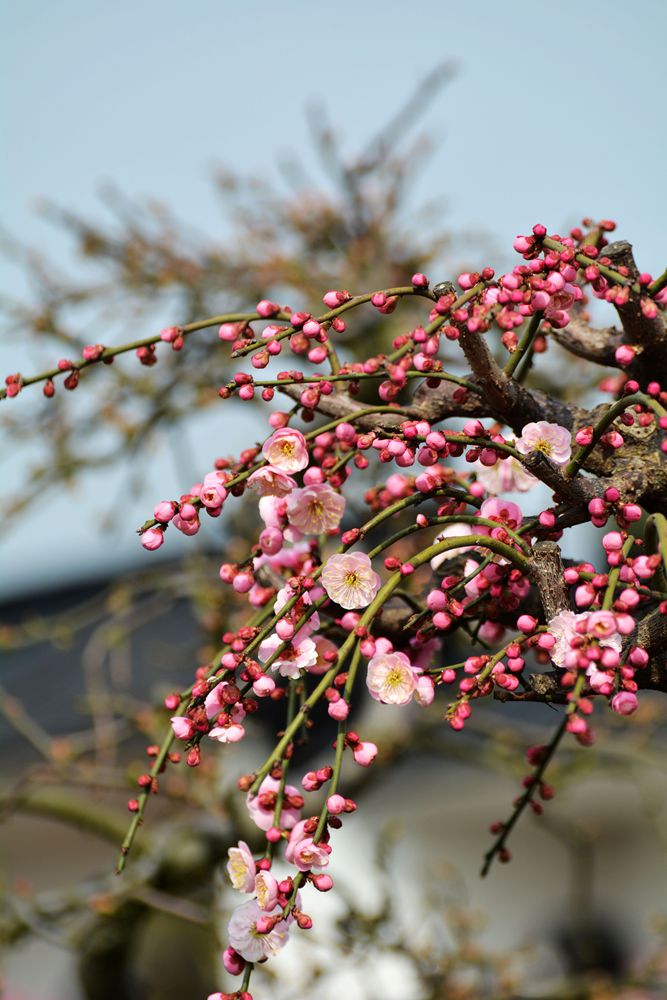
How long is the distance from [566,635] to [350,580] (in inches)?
8.1

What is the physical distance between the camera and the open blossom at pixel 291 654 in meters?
0.91

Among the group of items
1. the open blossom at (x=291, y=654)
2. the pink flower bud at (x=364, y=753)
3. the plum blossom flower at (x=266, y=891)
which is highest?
the open blossom at (x=291, y=654)

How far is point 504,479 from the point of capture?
118cm

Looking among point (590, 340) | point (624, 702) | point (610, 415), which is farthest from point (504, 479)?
point (624, 702)

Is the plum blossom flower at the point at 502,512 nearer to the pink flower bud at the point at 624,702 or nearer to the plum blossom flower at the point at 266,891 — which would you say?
the pink flower bud at the point at 624,702

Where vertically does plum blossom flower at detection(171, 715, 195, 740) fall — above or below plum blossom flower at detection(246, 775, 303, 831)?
above

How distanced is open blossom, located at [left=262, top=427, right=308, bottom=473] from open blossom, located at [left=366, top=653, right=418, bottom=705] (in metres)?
0.20

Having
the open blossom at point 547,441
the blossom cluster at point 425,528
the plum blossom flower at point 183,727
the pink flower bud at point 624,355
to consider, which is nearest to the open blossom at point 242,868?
the blossom cluster at point 425,528

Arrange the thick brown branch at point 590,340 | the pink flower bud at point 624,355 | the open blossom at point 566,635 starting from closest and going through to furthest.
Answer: the open blossom at point 566,635 → the pink flower bud at point 624,355 → the thick brown branch at point 590,340

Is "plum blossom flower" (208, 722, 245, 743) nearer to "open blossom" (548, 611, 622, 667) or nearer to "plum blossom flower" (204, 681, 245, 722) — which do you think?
"plum blossom flower" (204, 681, 245, 722)

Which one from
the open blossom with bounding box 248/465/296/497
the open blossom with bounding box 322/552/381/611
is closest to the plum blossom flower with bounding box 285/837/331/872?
the open blossom with bounding box 322/552/381/611

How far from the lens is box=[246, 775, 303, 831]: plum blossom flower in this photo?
906 millimetres

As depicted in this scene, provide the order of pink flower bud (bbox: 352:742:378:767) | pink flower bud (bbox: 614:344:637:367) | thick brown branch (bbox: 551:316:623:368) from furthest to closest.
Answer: thick brown branch (bbox: 551:316:623:368) → pink flower bud (bbox: 614:344:637:367) → pink flower bud (bbox: 352:742:378:767)

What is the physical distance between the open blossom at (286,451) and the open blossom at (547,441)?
8.1 inches
